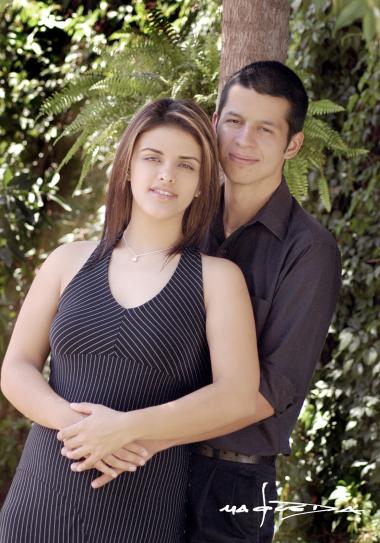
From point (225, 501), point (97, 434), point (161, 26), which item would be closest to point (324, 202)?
point (161, 26)

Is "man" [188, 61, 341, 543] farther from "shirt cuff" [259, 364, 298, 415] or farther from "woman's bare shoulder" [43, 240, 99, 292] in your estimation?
"woman's bare shoulder" [43, 240, 99, 292]

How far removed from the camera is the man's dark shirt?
1978 millimetres

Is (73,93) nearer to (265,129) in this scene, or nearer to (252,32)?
(252,32)

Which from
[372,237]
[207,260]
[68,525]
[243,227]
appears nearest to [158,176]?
[207,260]

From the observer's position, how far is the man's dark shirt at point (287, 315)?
1978mm

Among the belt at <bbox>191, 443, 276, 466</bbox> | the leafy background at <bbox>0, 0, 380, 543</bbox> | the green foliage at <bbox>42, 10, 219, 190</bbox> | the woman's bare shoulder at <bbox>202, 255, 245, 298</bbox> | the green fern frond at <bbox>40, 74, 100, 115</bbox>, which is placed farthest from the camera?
the green fern frond at <bbox>40, 74, 100, 115</bbox>

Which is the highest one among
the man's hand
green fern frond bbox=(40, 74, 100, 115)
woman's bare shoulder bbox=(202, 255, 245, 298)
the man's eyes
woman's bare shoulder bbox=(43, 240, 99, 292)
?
the man's eyes

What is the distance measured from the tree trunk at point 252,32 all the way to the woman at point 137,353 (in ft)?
2.15

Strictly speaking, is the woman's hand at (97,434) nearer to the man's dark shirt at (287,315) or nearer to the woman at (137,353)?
the woman at (137,353)

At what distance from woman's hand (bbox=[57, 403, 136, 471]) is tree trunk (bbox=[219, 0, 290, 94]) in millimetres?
1211

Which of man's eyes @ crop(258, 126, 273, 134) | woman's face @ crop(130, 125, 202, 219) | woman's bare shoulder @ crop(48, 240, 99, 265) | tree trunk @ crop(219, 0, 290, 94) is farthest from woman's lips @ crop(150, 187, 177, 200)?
tree trunk @ crop(219, 0, 290, 94)

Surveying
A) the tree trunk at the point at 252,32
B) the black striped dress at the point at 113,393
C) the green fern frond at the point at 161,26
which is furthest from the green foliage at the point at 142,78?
the black striped dress at the point at 113,393

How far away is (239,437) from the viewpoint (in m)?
2.03

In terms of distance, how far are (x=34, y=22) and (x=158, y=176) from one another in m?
3.40
